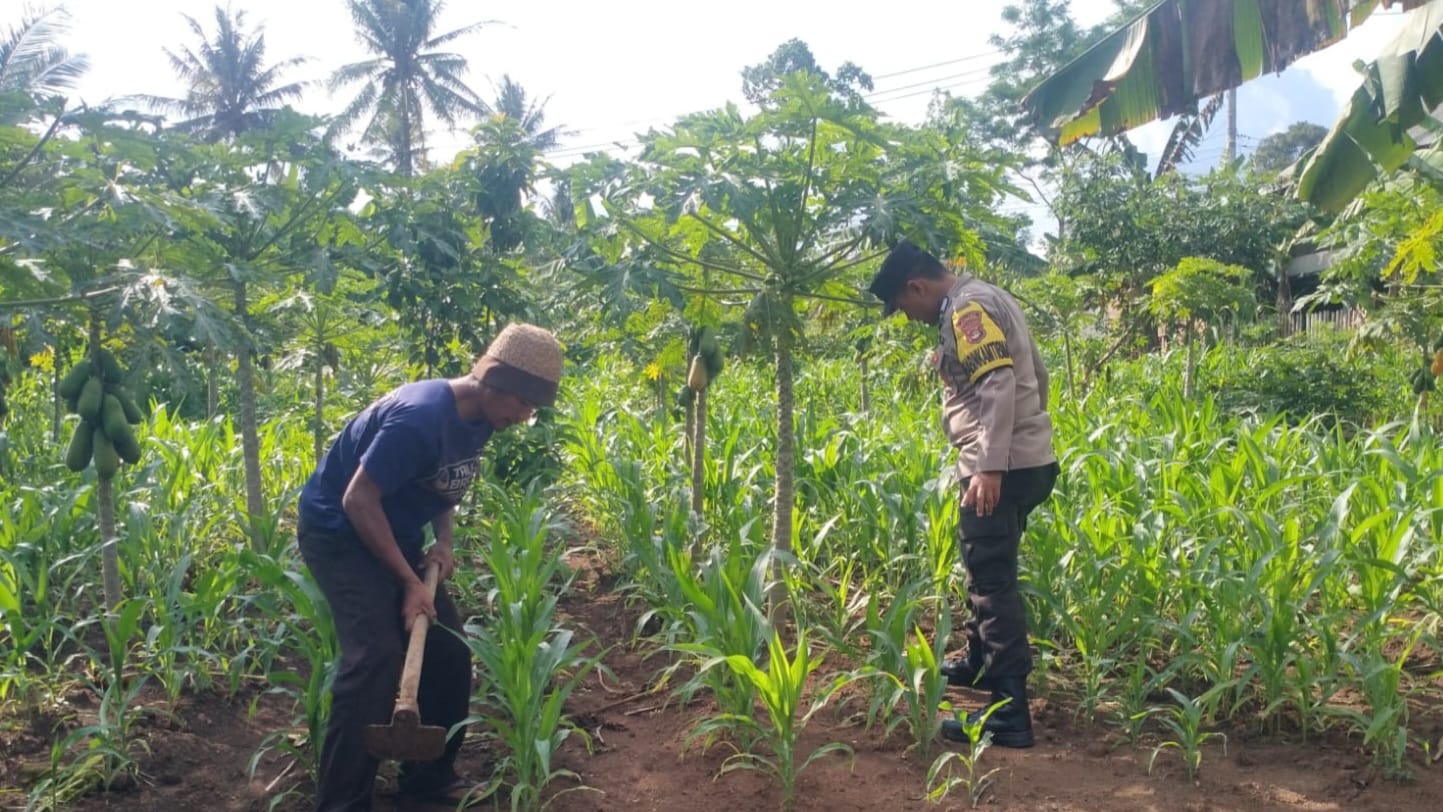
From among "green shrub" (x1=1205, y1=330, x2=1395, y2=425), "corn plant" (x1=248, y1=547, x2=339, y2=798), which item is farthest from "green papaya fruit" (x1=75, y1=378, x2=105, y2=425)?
"green shrub" (x1=1205, y1=330, x2=1395, y2=425)

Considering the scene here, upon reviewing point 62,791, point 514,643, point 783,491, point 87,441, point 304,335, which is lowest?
point 62,791

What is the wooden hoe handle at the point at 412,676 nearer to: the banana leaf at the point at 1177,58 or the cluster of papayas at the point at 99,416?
the cluster of papayas at the point at 99,416

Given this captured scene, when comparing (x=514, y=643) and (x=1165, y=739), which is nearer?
(x=514, y=643)

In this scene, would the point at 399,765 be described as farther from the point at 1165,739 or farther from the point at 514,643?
the point at 1165,739

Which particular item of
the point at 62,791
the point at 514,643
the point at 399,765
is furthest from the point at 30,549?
the point at 514,643

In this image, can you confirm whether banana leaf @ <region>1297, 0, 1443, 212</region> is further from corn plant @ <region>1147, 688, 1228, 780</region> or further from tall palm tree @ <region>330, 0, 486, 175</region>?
tall palm tree @ <region>330, 0, 486, 175</region>

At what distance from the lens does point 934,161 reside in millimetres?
3578

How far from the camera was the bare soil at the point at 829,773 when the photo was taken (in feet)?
9.74

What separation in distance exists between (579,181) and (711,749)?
75.3 inches

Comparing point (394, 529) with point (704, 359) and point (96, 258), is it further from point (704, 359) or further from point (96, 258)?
point (704, 359)

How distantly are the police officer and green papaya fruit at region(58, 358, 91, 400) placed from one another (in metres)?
2.60

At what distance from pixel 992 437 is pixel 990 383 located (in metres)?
0.16

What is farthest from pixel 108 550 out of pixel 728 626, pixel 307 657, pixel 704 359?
pixel 704 359

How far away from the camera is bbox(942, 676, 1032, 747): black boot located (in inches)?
130
